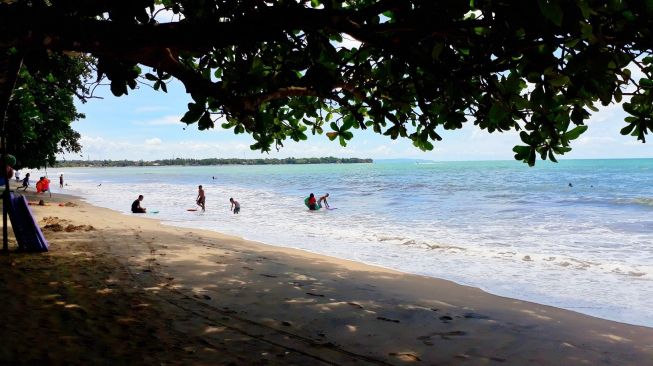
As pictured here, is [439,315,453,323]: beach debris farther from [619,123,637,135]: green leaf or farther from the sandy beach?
[619,123,637,135]: green leaf

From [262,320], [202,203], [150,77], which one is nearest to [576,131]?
[262,320]

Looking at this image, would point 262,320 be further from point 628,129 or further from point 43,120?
point 43,120

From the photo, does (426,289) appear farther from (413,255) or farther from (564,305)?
(413,255)

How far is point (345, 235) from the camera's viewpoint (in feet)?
47.4

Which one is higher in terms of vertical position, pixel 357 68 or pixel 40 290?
pixel 357 68

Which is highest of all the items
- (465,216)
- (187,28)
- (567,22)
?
(187,28)

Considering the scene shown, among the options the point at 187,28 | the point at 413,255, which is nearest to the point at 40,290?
the point at 187,28

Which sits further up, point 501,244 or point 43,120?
point 43,120

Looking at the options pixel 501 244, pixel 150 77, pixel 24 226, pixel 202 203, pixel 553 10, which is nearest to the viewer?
pixel 553 10

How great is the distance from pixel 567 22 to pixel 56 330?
15.1ft

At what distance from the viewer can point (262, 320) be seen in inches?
190

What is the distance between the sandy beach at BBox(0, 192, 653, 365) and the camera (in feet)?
12.6

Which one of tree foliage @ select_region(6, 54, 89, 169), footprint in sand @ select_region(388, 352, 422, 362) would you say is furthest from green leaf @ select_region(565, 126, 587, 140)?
tree foliage @ select_region(6, 54, 89, 169)

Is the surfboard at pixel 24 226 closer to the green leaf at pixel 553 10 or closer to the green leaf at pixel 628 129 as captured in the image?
the green leaf at pixel 553 10
